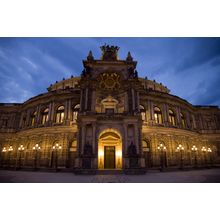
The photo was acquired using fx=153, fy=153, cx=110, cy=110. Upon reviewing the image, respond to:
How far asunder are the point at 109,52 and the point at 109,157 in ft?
53.9

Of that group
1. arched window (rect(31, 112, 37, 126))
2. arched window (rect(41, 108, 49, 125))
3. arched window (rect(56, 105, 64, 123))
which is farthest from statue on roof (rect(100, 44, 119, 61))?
arched window (rect(31, 112, 37, 126))

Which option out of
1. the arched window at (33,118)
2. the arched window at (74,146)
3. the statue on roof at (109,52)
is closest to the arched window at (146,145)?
the arched window at (74,146)

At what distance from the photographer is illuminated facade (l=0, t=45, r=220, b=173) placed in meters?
19.1

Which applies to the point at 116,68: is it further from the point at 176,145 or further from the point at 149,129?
the point at 176,145

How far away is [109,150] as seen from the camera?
22.0m

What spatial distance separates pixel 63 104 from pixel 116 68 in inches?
433

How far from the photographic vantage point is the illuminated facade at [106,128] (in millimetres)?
19141

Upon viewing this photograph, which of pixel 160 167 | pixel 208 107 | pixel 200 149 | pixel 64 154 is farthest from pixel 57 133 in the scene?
pixel 208 107

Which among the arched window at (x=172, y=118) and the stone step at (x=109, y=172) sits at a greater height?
the arched window at (x=172, y=118)

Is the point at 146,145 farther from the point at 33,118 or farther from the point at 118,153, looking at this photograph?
the point at 33,118

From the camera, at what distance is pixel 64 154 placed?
76.2 feet

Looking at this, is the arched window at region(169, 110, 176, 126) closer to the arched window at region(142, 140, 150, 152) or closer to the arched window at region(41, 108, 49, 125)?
the arched window at region(142, 140, 150, 152)

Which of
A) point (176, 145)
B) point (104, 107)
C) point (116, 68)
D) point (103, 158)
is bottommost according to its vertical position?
point (103, 158)

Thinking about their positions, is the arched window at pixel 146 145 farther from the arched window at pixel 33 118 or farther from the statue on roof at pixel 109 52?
the arched window at pixel 33 118
